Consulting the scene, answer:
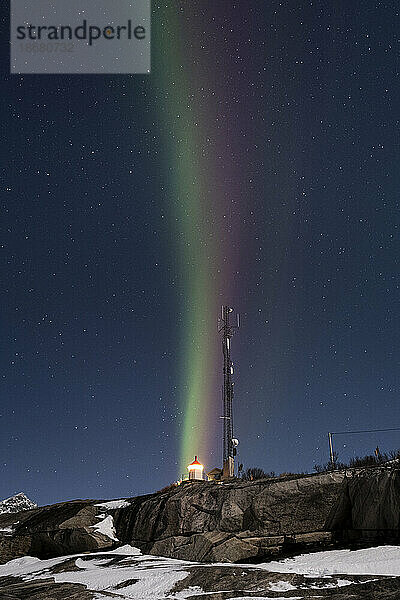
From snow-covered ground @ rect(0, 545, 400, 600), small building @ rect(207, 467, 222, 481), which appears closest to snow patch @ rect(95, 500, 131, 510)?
snow-covered ground @ rect(0, 545, 400, 600)

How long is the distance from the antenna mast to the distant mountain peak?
471ft

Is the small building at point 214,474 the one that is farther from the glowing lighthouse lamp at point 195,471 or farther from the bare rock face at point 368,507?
the bare rock face at point 368,507

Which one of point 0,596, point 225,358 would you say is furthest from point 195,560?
point 225,358

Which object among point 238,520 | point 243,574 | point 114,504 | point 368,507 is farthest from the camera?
point 114,504

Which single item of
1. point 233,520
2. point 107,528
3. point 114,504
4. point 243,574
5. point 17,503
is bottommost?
point 17,503

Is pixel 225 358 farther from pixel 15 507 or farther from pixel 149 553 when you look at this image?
pixel 15 507

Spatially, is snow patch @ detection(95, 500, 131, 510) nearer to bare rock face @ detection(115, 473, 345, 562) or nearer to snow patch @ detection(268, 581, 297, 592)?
bare rock face @ detection(115, 473, 345, 562)

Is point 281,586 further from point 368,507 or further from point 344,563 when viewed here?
point 368,507

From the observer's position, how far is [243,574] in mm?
15688

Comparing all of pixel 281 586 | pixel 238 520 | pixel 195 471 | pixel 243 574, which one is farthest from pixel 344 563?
pixel 195 471

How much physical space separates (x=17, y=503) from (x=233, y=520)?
163m

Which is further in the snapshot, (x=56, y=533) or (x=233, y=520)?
(x=56, y=533)

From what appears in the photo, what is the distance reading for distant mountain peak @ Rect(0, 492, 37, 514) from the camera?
161 m

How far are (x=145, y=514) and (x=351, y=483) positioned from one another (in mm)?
8776
